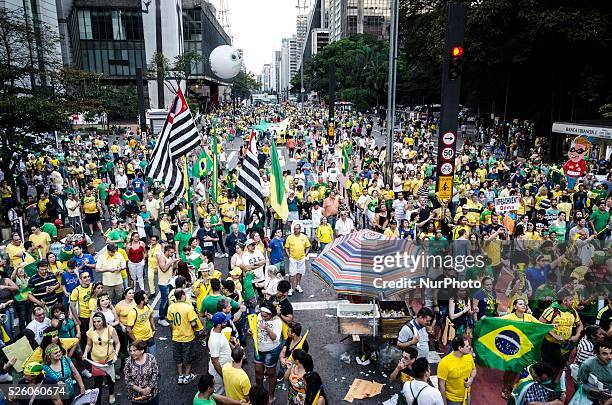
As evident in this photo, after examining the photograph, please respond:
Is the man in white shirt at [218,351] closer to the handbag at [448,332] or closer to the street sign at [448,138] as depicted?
the handbag at [448,332]

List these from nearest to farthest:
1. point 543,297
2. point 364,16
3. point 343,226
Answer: point 543,297, point 343,226, point 364,16

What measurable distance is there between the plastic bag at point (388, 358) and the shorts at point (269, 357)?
1.83 metres

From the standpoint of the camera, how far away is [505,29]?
91.5 ft

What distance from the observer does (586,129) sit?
21672 millimetres

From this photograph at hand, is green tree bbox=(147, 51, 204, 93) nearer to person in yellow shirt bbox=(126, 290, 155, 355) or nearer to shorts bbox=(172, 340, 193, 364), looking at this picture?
person in yellow shirt bbox=(126, 290, 155, 355)

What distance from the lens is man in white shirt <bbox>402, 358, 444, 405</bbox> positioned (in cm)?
482

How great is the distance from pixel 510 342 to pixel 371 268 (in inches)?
85.5

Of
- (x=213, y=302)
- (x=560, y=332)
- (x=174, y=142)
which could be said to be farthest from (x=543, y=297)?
(x=174, y=142)

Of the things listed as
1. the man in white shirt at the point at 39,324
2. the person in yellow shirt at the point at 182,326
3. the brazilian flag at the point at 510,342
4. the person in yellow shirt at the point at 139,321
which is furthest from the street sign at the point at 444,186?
the man in white shirt at the point at 39,324

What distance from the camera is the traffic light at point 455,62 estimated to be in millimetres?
11930

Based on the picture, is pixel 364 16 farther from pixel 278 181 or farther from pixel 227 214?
pixel 278 181

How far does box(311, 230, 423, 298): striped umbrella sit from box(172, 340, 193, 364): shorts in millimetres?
2337

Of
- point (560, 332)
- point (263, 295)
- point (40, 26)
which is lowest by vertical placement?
point (263, 295)

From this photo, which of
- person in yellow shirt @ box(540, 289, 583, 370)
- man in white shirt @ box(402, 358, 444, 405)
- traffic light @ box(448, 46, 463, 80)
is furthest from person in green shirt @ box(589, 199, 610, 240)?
man in white shirt @ box(402, 358, 444, 405)
